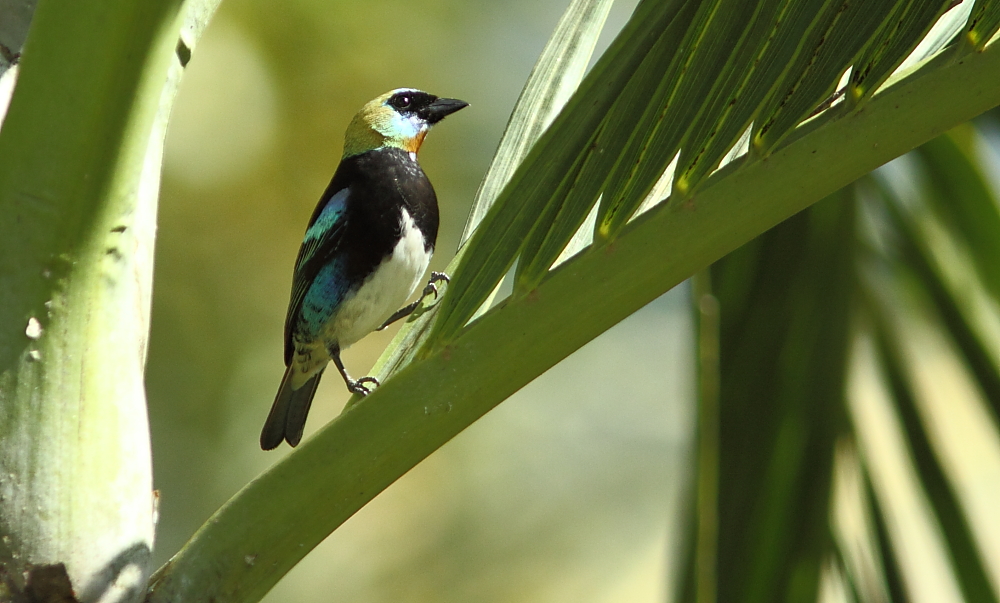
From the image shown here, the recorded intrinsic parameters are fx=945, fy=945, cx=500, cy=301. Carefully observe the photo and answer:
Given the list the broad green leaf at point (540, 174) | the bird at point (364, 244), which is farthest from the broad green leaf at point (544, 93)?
the bird at point (364, 244)

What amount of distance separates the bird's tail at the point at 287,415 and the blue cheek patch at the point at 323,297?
285 millimetres

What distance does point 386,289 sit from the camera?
2484 millimetres

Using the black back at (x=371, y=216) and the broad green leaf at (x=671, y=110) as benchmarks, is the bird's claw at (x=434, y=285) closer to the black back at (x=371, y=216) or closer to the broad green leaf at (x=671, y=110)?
the black back at (x=371, y=216)

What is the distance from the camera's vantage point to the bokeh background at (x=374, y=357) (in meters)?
4.83

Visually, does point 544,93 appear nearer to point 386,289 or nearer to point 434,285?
point 434,285

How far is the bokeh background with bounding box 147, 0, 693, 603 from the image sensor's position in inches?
190

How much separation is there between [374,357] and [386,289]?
2819 mm

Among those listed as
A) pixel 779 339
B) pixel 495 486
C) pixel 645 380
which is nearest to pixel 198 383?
pixel 495 486

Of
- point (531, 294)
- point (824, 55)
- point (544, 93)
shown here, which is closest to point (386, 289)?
point (544, 93)

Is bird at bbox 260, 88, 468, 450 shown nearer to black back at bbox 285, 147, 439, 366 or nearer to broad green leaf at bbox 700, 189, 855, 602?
black back at bbox 285, 147, 439, 366

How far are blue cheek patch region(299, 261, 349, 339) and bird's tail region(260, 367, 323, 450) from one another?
285mm

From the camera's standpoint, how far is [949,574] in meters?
1.22

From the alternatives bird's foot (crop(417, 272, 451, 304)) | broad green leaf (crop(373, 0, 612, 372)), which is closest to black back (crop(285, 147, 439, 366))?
bird's foot (crop(417, 272, 451, 304))

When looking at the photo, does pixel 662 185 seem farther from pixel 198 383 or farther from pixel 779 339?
pixel 198 383
